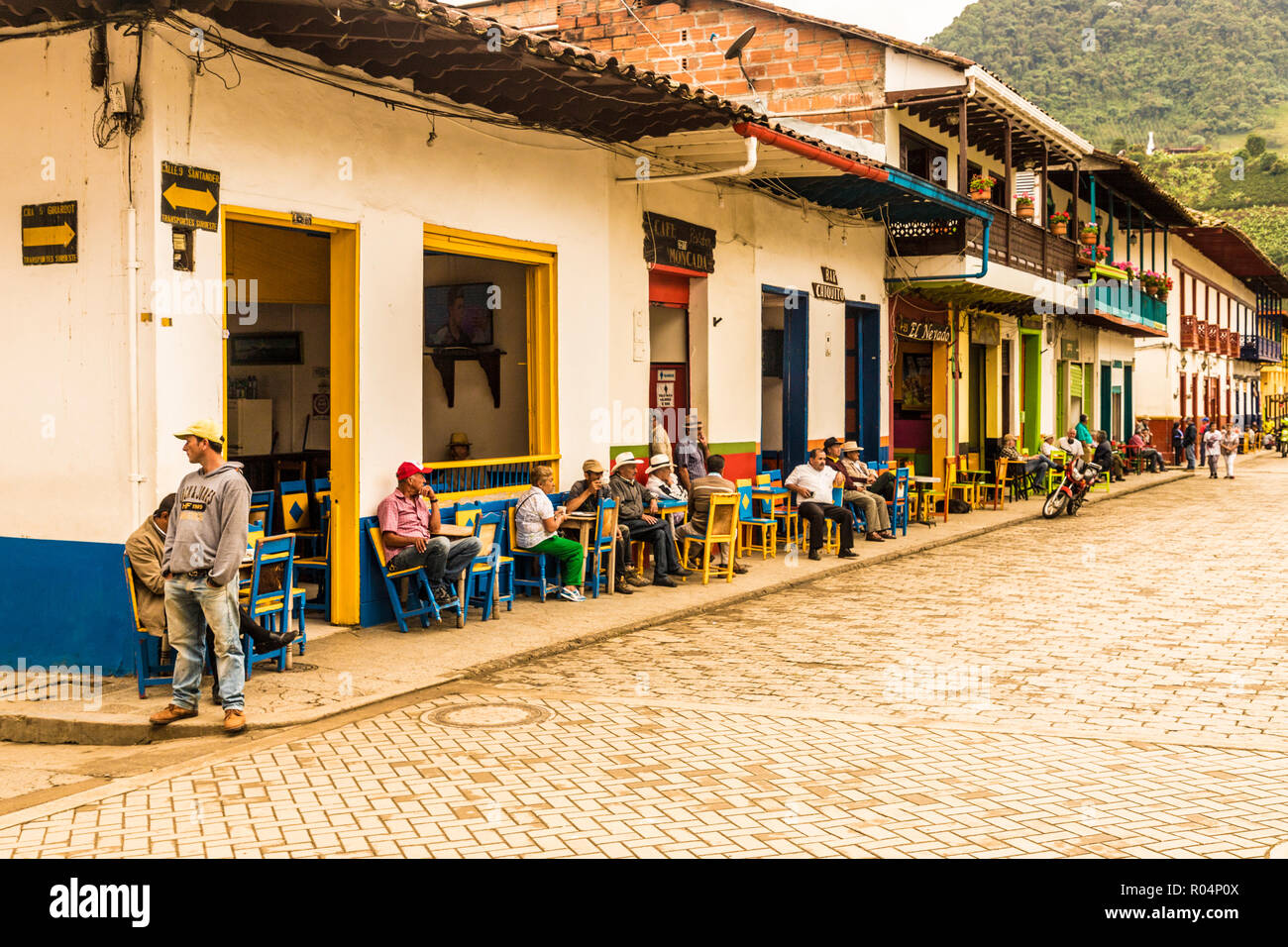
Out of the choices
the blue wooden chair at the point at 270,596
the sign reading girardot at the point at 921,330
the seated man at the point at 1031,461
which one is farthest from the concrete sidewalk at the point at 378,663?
the seated man at the point at 1031,461

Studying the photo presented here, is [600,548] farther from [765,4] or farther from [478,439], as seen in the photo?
[765,4]

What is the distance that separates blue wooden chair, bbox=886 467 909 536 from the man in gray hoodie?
1138cm

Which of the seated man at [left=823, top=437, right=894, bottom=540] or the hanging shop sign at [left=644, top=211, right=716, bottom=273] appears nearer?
the hanging shop sign at [left=644, top=211, right=716, bottom=273]

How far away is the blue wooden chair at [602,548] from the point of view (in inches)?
463

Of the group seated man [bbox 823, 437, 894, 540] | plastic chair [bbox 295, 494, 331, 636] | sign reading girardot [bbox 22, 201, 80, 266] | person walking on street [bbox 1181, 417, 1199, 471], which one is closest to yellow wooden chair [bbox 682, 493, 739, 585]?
seated man [bbox 823, 437, 894, 540]

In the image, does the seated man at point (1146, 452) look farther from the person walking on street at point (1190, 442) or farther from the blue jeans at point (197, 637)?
the blue jeans at point (197, 637)

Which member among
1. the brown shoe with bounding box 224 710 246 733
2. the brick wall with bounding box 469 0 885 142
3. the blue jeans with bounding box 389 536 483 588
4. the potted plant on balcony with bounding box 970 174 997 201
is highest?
the brick wall with bounding box 469 0 885 142

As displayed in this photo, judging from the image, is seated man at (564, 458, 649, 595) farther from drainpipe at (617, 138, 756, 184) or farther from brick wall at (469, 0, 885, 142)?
brick wall at (469, 0, 885, 142)

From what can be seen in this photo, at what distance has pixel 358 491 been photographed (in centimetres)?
974

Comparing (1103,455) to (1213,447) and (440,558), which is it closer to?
(1213,447)

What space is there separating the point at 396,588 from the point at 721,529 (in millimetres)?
4027

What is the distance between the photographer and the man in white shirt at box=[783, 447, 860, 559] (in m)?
14.8

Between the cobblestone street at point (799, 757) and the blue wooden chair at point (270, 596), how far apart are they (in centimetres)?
122

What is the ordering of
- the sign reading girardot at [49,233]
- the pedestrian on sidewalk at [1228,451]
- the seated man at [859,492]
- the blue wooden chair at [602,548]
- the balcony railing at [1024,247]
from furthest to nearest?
the pedestrian on sidewalk at [1228,451]
the balcony railing at [1024,247]
the seated man at [859,492]
the blue wooden chair at [602,548]
the sign reading girardot at [49,233]
